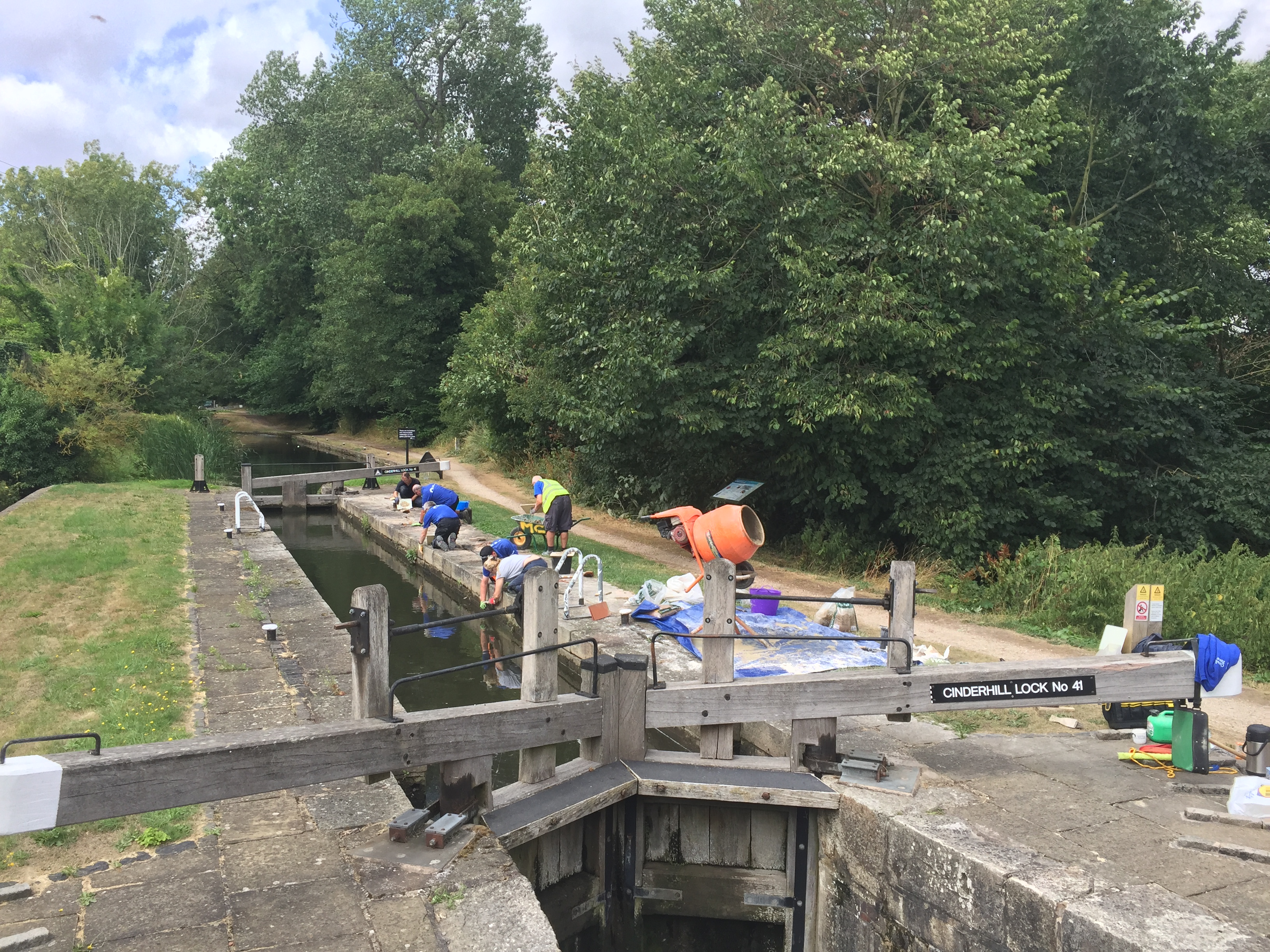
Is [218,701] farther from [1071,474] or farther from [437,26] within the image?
[437,26]

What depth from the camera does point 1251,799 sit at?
190 inches

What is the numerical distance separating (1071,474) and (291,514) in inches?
661

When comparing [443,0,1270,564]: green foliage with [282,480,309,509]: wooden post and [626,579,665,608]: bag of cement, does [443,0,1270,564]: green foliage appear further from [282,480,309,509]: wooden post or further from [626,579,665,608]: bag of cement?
[282,480,309,509]: wooden post

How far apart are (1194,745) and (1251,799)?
706 millimetres

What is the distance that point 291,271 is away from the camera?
4450 centimetres

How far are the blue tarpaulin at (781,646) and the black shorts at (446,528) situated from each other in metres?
5.93

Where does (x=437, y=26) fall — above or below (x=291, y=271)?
above

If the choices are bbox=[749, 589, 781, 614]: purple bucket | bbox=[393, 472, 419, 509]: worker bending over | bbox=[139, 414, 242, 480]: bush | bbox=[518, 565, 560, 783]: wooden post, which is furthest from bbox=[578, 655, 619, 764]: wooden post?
bbox=[139, 414, 242, 480]: bush

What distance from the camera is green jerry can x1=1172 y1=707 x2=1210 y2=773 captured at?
552 cm

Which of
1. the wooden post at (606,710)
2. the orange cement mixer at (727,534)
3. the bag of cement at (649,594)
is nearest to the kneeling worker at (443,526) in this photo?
the bag of cement at (649,594)

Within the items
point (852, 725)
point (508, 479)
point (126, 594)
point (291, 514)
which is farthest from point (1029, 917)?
point (508, 479)

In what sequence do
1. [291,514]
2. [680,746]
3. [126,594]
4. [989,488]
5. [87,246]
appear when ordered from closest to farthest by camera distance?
1. [680,746]
2. [126,594]
3. [989,488]
4. [291,514]
5. [87,246]

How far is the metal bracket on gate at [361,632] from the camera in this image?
486 cm

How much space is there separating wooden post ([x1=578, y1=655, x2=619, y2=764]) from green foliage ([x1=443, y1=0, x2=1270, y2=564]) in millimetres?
6833
